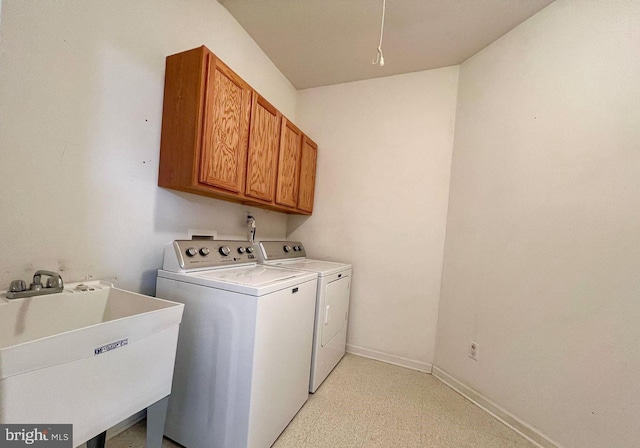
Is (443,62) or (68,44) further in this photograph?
(443,62)

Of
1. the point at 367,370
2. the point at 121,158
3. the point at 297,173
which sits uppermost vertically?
the point at 297,173

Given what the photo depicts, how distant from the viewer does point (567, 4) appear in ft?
4.85

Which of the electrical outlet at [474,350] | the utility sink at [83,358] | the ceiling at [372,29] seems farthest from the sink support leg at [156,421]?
the ceiling at [372,29]

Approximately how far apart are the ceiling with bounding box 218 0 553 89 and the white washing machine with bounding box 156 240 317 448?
5.71 ft

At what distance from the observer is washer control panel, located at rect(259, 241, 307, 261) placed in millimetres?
2012

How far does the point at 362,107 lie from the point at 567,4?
1.48 m

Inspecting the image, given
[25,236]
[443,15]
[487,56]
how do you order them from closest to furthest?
[25,236], [443,15], [487,56]

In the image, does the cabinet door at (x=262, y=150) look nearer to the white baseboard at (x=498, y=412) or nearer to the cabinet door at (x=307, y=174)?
the cabinet door at (x=307, y=174)

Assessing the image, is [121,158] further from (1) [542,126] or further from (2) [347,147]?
(1) [542,126]

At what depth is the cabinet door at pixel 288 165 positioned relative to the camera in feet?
6.69

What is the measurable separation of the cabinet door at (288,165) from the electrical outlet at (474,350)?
1790mm

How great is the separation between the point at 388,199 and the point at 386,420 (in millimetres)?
1708

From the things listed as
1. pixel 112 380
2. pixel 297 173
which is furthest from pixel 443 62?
pixel 112 380

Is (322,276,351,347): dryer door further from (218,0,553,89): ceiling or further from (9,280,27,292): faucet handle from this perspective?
(218,0,553,89): ceiling
